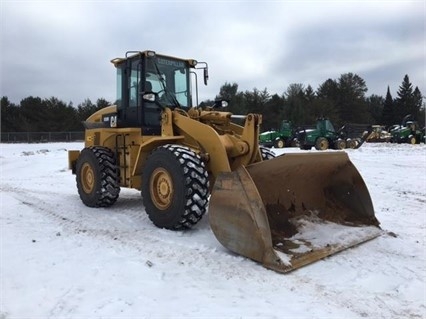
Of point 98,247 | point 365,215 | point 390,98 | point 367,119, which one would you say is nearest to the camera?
point 98,247

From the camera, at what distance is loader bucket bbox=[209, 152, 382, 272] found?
4430mm

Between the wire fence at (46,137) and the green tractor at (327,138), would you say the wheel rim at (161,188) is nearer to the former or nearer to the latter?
the green tractor at (327,138)

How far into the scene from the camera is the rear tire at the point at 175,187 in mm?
5352

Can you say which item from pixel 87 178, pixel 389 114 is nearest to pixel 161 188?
pixel 87 178

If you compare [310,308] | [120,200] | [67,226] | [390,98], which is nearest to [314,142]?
[120,200]

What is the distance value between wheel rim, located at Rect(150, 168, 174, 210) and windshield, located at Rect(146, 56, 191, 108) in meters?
1.74

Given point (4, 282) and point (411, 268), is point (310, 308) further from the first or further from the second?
point (4, 282)

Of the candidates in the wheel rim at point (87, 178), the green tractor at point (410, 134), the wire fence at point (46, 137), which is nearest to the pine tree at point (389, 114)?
the green tractor at point (410, 134)

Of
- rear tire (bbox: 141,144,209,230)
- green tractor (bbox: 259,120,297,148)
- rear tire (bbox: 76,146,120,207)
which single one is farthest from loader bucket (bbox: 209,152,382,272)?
green tractor (bbox: 259,120,297,148)

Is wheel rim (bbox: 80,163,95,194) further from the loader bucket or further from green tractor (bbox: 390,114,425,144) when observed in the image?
green tractor (bbox: 390,114,425,144)

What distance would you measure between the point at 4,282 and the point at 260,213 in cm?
259

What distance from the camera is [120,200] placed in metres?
8.49

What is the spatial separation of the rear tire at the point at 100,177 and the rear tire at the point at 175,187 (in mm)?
1563

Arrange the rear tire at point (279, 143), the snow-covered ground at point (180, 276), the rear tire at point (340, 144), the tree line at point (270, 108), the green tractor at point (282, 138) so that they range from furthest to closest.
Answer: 1. the tree line at point (270, 108)
2. the green tractor at point (282, 138)
3. the rear tire at point (279, 143)
4. the rear tire at point (340, 144)
5. the snow-covered ground at point (180, 276)
